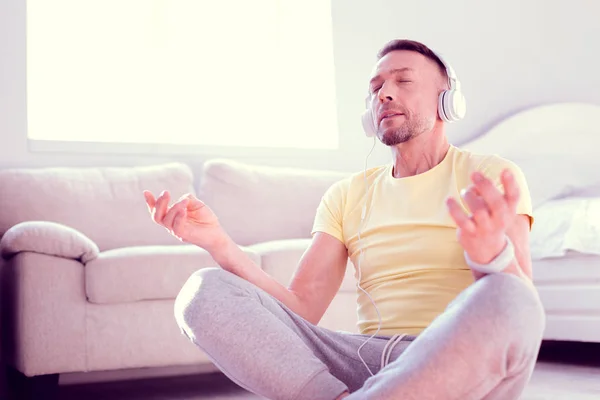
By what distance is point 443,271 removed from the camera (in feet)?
4.23

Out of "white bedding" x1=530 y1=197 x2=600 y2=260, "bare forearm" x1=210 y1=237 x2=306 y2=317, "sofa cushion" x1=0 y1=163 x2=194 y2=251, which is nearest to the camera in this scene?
"bare forearm" x1=210 y1=237 x2=306 y2=317

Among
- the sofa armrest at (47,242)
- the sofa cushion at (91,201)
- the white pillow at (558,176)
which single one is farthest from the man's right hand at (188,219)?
the white pillow at (558,176)

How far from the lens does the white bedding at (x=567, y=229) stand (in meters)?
→ 2.68

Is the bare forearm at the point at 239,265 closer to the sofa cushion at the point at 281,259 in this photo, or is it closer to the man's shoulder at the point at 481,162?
the man's shoulder at the point at 481,162

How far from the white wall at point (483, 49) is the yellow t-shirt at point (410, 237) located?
7.30 feet

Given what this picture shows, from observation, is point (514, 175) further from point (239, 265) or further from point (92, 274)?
point (92, 274)

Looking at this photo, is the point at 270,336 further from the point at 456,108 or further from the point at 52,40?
the point at 52,40

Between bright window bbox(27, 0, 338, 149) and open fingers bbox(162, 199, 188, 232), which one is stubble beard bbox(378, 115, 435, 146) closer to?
open fingers bbox(162, 199, 188, 232)

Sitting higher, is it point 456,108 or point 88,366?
point 456,108

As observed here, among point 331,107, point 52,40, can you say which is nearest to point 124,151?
point 52,40

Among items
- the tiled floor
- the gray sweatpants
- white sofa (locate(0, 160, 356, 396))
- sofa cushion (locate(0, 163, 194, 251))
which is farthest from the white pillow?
the gray sweatpants

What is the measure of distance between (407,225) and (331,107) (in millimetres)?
2635

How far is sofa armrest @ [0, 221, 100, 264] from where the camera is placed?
7.38ft

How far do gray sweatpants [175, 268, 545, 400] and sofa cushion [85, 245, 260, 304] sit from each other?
3.96 feet
